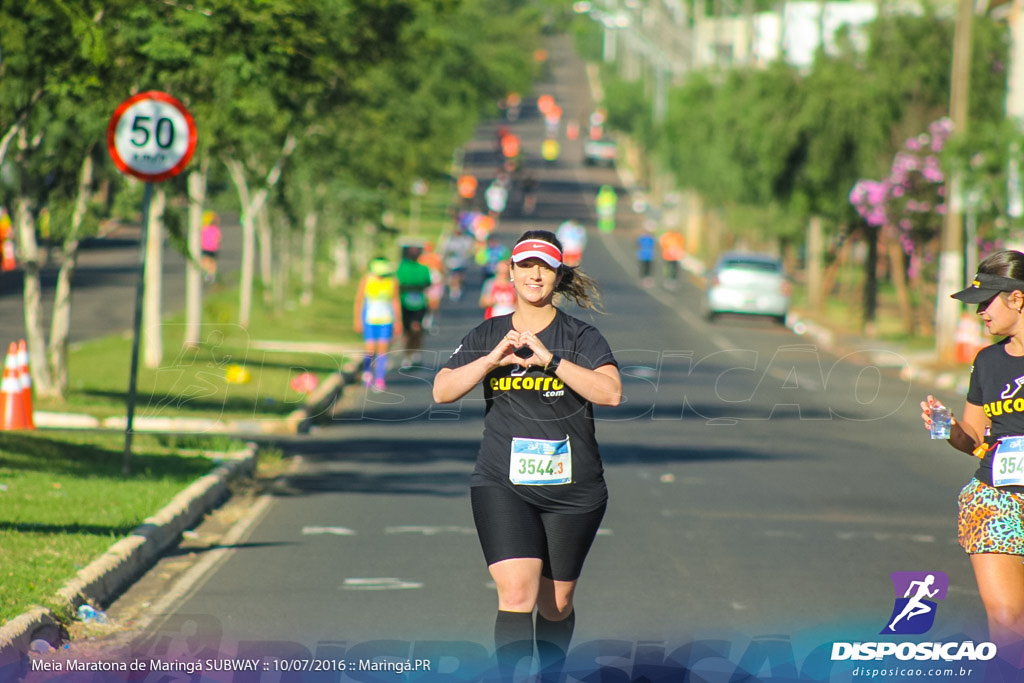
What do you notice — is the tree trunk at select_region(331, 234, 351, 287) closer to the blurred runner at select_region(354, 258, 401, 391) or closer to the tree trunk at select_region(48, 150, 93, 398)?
the blurred runner at select_region(354, 258, 401, 391)

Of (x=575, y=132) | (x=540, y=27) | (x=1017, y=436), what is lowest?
(x=1017, y=436)

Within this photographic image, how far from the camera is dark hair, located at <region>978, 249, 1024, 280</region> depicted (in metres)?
6.47

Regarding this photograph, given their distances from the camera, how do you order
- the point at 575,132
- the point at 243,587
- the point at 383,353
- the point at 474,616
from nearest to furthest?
1. the point at 474,616
2. the point at 243,587
3. the point at 383,353
4. the point at 575,132

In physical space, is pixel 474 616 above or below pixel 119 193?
below

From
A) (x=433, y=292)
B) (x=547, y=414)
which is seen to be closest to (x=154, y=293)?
(x=433, y=292)

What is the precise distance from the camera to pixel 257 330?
3081cm

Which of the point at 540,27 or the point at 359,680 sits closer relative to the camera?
the point at 359,680

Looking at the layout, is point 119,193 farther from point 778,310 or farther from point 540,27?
point 540,27

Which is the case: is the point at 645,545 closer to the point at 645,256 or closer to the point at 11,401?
the point at 11,401

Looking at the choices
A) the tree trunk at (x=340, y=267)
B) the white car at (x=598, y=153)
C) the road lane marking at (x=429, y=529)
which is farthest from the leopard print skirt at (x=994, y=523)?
the white car at (x=598, y=153)

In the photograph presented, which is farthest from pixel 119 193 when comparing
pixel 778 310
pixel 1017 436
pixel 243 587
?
pixel 778 310

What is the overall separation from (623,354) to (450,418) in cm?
950

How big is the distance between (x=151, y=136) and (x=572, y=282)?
25.3ft

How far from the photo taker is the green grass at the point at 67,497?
9.07m
